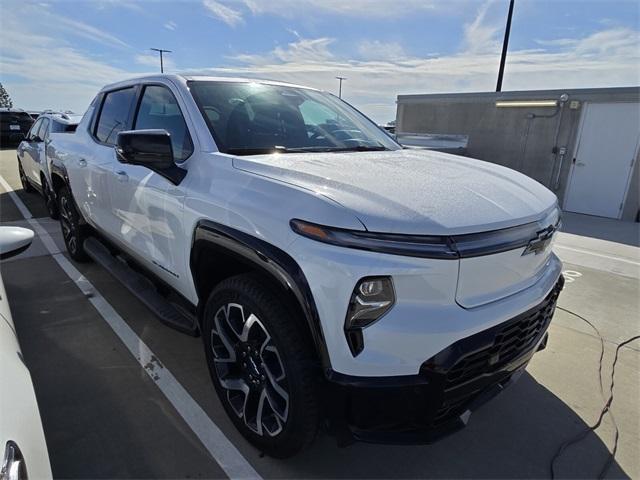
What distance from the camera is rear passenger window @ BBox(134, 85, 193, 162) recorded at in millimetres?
2529

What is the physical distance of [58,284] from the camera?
4.25 meters

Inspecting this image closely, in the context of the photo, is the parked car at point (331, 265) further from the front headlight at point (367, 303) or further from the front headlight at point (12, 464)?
the front headlight at point (12, 464)

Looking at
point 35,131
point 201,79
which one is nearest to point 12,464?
point 201,79

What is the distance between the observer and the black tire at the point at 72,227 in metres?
4.48

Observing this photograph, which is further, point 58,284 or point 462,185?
point 58,284

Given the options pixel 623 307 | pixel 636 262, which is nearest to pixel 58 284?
pixel 623 307

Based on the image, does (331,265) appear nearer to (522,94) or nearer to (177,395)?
(177,395)

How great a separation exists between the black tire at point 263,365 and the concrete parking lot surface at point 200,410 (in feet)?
0.72

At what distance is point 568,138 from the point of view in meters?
10.3

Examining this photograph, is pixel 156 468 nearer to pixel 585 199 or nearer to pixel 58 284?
pixel 58 284

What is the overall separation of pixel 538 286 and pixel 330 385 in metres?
1.16

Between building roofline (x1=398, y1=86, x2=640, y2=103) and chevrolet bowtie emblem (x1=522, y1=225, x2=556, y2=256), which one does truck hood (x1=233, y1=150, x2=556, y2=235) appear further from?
building roofline (x1=398, y1=86, x2=640, y2=103)

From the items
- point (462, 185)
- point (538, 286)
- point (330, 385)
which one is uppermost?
point (462, 185)

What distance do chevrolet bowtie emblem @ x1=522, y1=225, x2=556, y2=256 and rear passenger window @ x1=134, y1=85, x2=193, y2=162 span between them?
1.87 metres
